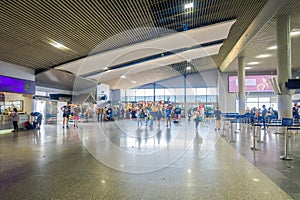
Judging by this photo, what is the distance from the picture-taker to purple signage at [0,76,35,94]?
8648 millimetres

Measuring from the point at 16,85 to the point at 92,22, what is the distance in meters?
6.13

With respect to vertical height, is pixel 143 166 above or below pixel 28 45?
below

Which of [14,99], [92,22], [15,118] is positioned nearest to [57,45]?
[92,22]

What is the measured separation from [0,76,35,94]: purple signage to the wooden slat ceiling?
90cm

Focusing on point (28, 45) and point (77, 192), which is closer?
point (77, 192)

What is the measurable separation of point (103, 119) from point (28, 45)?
1070 cm

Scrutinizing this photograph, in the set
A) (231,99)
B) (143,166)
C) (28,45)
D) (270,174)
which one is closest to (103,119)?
(28,45)

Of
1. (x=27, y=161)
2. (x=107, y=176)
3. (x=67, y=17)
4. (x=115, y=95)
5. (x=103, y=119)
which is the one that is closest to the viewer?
(x=107, y=176)

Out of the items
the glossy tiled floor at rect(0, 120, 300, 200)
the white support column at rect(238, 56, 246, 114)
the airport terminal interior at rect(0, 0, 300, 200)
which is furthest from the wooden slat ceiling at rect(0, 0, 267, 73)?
the white support column at rect(238, 56, 246, 114)

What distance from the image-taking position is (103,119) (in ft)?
55.9

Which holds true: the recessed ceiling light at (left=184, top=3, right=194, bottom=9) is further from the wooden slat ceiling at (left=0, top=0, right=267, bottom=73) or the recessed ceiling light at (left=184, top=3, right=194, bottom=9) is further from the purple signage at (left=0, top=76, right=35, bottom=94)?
the purple signage at (left=0, top=76, right=35, bottom=94)

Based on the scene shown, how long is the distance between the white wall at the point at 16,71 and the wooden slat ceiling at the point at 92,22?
345 mm

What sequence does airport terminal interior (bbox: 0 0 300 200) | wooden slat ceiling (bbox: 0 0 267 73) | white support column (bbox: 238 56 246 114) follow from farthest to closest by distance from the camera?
white support column (bbox: 238 56 246 114)
wooden slat ceiling (bbox: 0 0 267 73)
airport terminal interior (bbox: 0 0 300 200)

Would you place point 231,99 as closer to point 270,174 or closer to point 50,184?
point 270,174
